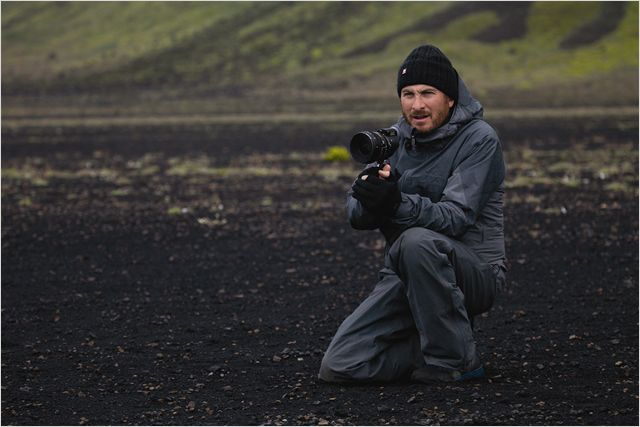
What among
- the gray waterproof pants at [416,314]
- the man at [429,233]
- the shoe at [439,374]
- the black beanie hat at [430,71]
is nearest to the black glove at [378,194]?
the man at [429,233]

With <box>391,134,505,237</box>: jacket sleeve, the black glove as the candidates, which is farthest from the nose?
the black glove

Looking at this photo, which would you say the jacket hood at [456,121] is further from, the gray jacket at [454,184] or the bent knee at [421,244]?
the bent knee at [421,244]

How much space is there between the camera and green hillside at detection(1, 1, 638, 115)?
5144cm

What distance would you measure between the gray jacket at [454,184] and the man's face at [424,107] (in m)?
0.06

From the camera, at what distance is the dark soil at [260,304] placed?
5.33 metres

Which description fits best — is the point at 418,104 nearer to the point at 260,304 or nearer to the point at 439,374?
the point at 439,374

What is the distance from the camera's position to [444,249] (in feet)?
17.4

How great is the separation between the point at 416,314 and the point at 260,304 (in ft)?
9.59

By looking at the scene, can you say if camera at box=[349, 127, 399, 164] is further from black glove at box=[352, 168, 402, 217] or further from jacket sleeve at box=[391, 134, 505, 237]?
jacket sleeve at box=[391, 134, 505, 237]

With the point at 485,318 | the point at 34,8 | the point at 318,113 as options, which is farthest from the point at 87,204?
the point at 34,8

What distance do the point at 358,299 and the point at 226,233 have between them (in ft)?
13.0

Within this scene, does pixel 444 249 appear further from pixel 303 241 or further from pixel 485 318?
pixel 303 241

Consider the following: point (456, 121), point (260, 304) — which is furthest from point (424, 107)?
point (260, 304)

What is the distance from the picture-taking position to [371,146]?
516 cm
